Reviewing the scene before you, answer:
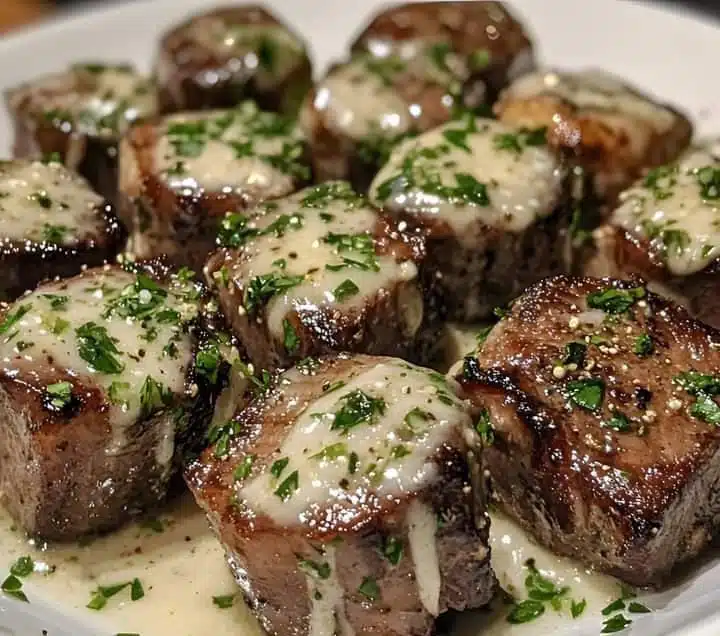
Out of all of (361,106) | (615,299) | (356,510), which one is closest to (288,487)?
(356,510)

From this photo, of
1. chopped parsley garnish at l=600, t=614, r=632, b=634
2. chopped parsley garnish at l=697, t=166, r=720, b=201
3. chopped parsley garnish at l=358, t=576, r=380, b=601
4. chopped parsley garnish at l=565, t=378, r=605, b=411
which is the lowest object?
chopped parsley garnish at l=600, t=614, r=632, b=634

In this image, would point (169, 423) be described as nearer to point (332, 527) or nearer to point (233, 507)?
point (233, 507)

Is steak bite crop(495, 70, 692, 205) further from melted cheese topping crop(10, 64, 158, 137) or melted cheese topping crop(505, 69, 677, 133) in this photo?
→ melted cheese topping crop(10, 64, 158, 137)

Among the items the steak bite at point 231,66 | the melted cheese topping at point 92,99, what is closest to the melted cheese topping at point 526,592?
the steak bite at point 231,66

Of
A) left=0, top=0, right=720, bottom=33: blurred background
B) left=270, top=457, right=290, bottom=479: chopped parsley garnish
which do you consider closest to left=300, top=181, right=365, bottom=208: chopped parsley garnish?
left=270, top=457, right=290, bottom=479: chopped parsley garnish

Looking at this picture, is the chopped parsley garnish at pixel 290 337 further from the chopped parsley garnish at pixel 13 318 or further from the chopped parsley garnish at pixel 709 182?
the chopped parsley garnish at pixel 709 182

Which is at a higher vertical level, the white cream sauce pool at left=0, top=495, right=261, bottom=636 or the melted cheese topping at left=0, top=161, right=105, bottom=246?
the melted cheese topping at left=0, top=161, right=105, bottom=246
